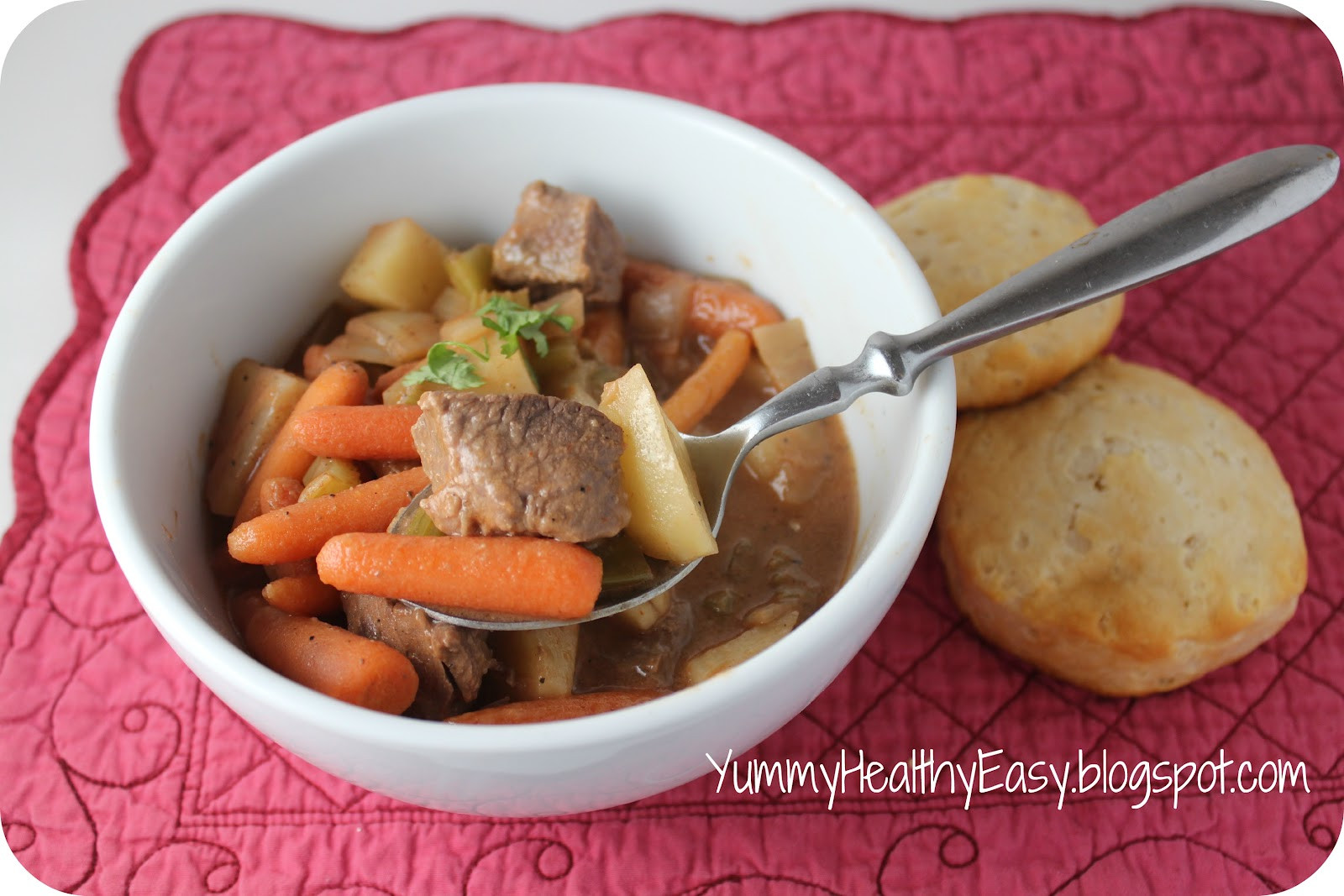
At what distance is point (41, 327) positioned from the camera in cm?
309

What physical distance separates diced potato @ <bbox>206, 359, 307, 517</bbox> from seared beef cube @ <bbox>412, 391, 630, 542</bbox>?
0.52 metres

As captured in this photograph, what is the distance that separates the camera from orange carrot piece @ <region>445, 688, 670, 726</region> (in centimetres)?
197

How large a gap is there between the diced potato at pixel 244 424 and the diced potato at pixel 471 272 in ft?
1.31

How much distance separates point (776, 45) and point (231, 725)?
8.45 feet

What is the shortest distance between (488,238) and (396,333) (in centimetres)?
39

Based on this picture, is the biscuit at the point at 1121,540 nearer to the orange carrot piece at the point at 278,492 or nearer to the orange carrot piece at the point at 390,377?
the orange carrot piece at the point at 390,377

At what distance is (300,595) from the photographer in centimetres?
206

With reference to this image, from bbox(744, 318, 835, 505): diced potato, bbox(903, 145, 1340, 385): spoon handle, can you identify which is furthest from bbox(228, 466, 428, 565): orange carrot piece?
bbox(903, 145, 1340, 385): spoon handle

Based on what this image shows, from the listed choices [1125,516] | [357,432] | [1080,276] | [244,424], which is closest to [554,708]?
[357,432]

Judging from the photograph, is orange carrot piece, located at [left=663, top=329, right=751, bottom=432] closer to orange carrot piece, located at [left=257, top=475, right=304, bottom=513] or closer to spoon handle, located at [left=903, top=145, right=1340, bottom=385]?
spoon handle, located at [left=903, top=145, right=1340, bottom=385]

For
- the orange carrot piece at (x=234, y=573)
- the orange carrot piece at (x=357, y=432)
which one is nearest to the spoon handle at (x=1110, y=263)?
the orange carrot piece at (x=357, y=432)

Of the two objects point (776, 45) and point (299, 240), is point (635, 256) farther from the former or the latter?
point (776, 45)

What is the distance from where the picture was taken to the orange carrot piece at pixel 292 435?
224 cm

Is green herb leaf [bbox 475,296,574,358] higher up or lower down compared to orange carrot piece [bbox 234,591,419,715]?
higher up
